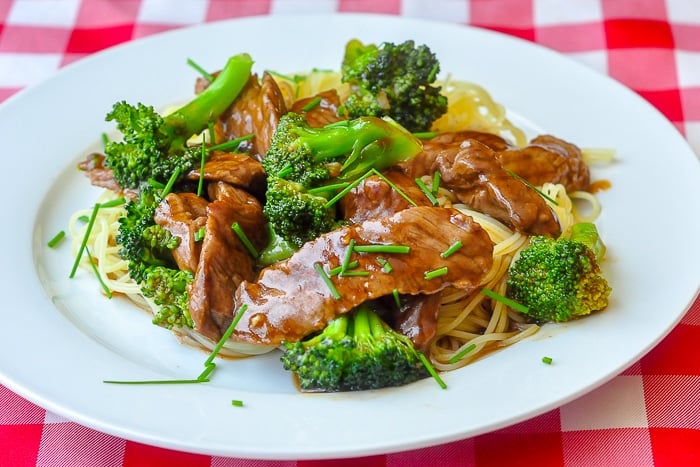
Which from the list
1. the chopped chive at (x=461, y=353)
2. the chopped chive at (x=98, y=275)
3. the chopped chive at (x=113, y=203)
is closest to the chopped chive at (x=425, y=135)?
the chopped chive at (x=461, y=353)

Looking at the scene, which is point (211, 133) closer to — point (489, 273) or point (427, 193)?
point (427, 193)

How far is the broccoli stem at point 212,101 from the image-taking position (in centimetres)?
488

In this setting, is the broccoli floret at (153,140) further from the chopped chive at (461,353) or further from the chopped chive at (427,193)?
the chopped chive at (461,353)

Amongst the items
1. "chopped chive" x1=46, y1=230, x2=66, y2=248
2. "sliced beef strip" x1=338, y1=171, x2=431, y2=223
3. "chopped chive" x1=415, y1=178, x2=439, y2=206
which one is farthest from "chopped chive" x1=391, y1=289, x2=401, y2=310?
"chopped chive" x1=46, y1=230, x2=66, y2=248

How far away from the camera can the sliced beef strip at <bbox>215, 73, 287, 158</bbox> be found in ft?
16.0

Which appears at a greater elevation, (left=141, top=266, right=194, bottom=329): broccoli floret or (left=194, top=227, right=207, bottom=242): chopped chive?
(left=194, top=227, right=207, bottom=242): chopped chive

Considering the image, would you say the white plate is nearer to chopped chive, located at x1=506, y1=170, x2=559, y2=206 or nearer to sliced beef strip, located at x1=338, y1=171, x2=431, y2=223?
chopped chive, located at x1=506, y1=170, x2=559, y2=206

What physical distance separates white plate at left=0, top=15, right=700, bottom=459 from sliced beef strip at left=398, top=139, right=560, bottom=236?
0.47 m

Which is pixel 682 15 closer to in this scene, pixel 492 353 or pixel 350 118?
pixel 350 118

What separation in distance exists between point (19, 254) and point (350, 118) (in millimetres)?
2070

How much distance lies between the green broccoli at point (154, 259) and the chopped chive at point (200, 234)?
0.11 metres

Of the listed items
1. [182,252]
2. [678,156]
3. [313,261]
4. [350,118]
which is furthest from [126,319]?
[678,156]

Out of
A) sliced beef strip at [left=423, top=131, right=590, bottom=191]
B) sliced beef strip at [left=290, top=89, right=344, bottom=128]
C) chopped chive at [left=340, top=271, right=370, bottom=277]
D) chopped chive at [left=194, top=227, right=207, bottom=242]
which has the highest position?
sliced beef strip at [left=290, top=89, right=344, bottom=128]

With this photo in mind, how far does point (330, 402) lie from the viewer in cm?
375
